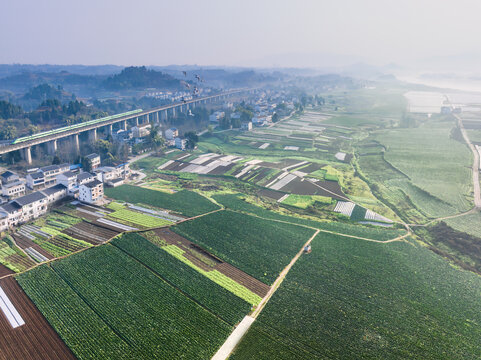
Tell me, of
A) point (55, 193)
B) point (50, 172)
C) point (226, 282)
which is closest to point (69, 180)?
point (55, 193)

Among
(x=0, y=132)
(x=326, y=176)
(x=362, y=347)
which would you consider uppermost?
(x=0, y=132)

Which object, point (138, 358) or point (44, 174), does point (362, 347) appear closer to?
point (138, 358)

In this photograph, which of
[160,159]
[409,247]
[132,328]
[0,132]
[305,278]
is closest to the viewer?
[132,328]

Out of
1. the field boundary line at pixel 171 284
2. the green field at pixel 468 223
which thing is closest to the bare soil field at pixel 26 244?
the field boundary line at pixel 171 284

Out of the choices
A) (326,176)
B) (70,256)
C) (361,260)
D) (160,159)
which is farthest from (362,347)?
(160,159)

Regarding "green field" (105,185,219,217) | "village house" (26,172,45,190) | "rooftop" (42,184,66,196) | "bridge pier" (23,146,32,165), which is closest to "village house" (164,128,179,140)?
"bridge pier" (23,146,32,165)

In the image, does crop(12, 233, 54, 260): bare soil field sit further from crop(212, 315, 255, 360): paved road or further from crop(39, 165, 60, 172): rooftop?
crop(212, 315, 255, 360): paved road

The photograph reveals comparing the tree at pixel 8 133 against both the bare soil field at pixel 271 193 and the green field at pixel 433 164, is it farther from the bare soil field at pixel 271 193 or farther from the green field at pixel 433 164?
the green field at pixel 433 164

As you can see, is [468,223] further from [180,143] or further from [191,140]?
[180,143]
